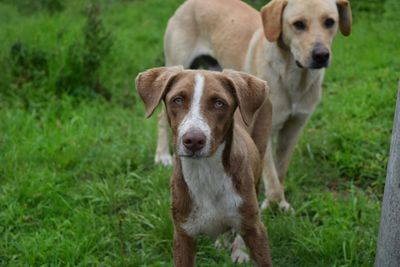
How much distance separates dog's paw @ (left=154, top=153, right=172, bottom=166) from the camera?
545 cm

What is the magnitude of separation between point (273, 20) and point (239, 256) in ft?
5.38

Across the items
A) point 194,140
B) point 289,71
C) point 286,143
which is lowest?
point 286,143

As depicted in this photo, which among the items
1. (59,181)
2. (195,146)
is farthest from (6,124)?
(195,146)

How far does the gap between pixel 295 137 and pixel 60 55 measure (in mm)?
2971

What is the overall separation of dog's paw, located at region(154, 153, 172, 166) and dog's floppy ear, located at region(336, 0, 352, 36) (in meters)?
1.69

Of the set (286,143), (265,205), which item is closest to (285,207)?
(265,205)

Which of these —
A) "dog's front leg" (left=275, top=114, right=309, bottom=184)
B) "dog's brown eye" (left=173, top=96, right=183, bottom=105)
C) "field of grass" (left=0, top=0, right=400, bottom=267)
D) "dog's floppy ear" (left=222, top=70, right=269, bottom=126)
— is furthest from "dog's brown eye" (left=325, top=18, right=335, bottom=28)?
"dog's brown eye" (left=173, top=96, right=183, bottom=105)

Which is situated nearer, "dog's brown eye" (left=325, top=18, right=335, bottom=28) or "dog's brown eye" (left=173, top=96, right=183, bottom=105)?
"dog's brown eye" (left=173, top=96, right=183, bottom=105)

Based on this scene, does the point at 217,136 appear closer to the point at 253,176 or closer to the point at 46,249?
the point at 253,176

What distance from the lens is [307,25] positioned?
4.59m

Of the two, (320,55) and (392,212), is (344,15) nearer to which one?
(320,55)

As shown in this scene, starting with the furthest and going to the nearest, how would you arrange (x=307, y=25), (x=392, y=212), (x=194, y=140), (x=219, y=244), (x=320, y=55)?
(x=307, y=25), (x=320, y=55), (x=219, y=244), (x=392, y=212), (x=194, y=140)

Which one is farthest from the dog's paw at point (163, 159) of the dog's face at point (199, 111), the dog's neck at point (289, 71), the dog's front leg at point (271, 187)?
the dog's face at point (199, 111)

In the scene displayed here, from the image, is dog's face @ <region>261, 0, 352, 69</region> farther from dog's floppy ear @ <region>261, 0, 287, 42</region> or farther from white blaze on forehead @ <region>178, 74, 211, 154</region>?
white blaze on forehead @ <region>178, 74, 211, 154</region>
